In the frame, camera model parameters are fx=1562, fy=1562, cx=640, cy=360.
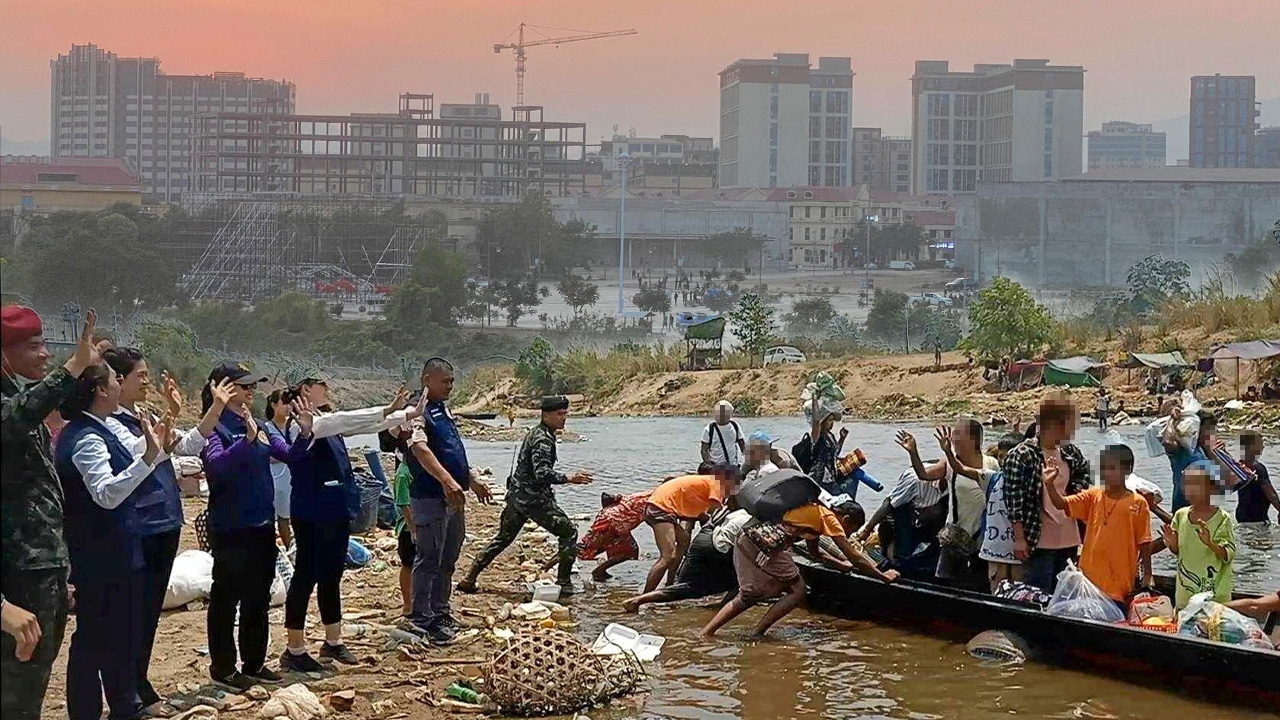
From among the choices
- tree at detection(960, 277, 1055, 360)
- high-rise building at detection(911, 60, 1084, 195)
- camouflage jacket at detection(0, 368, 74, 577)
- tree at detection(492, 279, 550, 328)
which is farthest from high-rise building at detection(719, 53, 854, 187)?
camouflage jacket at detection(0, 368, 74, 577)

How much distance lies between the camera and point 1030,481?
30.1 ft

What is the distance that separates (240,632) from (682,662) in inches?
115

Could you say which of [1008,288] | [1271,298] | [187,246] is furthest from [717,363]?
[187,246]

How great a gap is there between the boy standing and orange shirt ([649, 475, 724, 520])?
265 cm

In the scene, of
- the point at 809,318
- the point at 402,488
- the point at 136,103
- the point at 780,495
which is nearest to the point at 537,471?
the point at 402,488

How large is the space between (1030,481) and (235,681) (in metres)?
4.62

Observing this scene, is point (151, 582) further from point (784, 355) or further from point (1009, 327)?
point (784, 355)

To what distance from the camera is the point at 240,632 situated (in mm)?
8062

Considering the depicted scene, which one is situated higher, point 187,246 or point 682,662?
point 187,246

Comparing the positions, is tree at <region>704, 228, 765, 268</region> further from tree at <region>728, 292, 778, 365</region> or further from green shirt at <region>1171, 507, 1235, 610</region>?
green shirt at <region>1171, 507, 1235, 610</region>

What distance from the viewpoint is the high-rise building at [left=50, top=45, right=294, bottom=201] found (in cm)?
17200

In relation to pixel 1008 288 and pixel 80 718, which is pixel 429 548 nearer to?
pixel 80 718

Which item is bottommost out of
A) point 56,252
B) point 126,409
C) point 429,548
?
point 429,548

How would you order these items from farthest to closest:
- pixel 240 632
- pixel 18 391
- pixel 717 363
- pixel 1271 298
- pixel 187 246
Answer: pixel 187 246, pixel 717 363, pixel 1271 298, pixel 240 632, pixel 18 391
